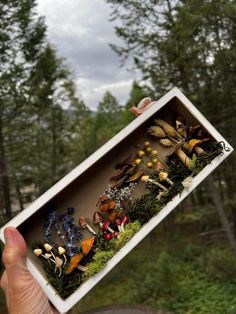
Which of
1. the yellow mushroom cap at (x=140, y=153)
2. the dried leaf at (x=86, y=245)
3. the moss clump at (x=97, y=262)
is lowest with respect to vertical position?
→ the moss clump at (x=97, y=262)

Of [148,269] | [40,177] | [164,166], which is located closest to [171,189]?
[164,166]

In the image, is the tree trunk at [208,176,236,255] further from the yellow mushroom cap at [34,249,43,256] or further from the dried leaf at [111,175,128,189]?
the yellow mushroom cap at [34,249,43,256]

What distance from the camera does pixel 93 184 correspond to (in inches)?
86.3

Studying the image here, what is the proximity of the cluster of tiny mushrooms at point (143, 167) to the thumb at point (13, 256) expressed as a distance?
0.51 ft

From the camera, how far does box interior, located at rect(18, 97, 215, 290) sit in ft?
6.51

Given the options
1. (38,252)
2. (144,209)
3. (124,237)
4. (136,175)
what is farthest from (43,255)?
(136,175)

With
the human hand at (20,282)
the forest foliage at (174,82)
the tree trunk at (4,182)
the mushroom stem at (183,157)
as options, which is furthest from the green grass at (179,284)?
the human hand at (20,282)

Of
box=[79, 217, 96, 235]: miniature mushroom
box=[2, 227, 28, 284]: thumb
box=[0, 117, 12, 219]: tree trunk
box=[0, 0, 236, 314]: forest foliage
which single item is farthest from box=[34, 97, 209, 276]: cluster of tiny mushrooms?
box=[0, 117, 12, 219]: tree trunk

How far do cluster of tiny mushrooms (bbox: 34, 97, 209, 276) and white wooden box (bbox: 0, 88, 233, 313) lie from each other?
0.17ft

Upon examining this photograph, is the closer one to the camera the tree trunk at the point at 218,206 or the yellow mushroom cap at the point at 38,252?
the yellow mushroom cap at the point at 38,252

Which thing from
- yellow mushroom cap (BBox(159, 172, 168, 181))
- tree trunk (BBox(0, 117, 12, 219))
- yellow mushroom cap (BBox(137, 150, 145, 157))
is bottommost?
yellow mushroom cap (BBox(159, 172, 168, 181))

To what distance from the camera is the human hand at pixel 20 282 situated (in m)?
1.73

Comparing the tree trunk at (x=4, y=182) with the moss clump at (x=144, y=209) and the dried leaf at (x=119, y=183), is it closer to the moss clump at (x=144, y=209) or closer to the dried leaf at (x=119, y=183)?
the dried leaf at (x=119, y=183)

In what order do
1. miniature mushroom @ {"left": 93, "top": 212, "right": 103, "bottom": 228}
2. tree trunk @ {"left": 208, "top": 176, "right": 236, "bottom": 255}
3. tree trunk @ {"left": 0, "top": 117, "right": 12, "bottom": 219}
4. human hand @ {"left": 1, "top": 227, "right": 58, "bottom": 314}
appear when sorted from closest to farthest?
human hand @ {"left": 1, "top": 227, "right": 58, "bottom": 314} < miniature mushroom @ {"left": 93, "top": 212, "right": 103, "bottom": 228} < tree trunk @ {"left": 0, "top": 117, "right": 12, "bottom": 219} < tree trunk @ {"left": 208, "top": 176, "right": 236, "bottom": 255}
